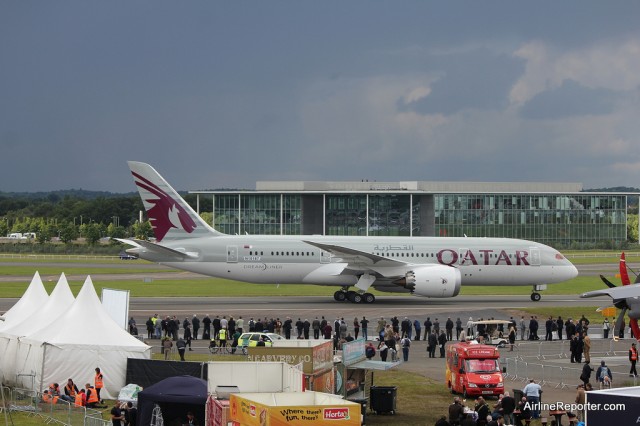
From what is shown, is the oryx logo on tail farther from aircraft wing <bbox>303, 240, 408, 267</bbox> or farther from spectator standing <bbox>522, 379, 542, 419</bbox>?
spectator standing <bbox>522, 379, 542, 419</bbox>

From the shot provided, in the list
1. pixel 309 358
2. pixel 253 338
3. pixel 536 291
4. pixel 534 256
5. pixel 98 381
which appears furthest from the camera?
pixel 536 291

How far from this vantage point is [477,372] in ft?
97.6

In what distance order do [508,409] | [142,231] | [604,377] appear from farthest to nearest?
[142,231]
[604,377]
[508,409]

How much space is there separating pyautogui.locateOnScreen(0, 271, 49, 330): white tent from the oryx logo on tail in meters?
19.3

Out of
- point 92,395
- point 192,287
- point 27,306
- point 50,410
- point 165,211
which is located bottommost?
point 50,410

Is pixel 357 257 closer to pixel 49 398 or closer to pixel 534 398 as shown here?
pixel 534 398

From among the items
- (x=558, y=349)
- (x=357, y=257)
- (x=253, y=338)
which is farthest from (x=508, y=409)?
(x=357, y=257)

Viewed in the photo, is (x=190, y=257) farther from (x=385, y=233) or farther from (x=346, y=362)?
(x=385, y=233)

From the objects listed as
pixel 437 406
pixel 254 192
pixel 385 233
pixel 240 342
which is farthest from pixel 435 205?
pixel 437 406

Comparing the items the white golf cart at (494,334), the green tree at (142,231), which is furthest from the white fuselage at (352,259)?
the green tree at (142,231)

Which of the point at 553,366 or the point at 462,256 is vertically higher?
the point at 462,256

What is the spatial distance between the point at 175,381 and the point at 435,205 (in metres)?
98.3

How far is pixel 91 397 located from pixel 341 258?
98.5ft

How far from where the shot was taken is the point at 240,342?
3878 cm
